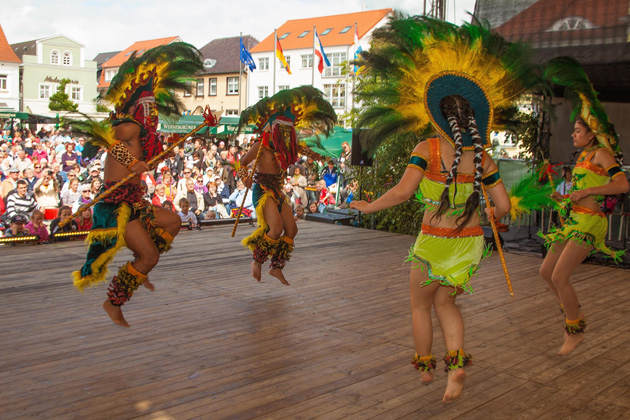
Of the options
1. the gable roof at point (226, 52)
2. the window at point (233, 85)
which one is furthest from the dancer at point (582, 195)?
the window at point (233, 85)

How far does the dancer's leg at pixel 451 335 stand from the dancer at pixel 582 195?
129cm

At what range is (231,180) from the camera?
A: 1198 centimetres

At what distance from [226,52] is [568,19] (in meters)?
42.3

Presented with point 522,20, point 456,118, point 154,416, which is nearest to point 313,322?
point 154,416

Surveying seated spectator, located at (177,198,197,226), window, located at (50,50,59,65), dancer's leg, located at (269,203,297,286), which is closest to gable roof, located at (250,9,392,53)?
window, located at (50,50,59,65)

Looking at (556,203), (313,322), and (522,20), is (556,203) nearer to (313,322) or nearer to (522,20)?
(313,322)

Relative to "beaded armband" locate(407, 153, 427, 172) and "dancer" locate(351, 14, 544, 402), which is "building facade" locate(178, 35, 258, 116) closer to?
"dancer" locate(351, 14, 544, 402)

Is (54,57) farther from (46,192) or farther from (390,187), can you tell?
(390,187)

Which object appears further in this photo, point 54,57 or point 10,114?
point 54,57

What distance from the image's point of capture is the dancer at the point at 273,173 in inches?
219

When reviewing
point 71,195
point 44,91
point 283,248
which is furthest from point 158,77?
point 44,91

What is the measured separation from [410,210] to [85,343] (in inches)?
263

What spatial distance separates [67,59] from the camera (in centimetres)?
4591

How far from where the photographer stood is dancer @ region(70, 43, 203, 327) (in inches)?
161
